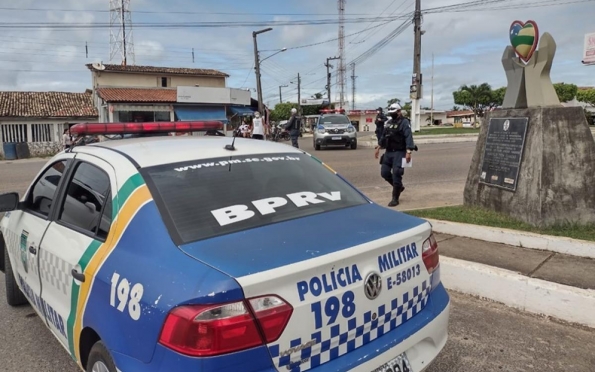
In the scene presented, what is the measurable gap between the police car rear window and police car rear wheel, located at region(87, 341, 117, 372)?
63 cm

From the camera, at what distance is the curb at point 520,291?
360cm

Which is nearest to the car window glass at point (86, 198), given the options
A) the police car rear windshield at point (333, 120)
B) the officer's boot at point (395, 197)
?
the officer's boot at point (395, 197)

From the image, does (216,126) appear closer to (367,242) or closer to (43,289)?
(43,289)

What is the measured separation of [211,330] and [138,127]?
101 inches

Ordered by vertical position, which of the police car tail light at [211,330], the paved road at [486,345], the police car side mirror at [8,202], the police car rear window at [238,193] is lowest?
the paved road at [486,345]

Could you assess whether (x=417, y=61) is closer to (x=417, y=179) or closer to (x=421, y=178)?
(x=421, y=178)

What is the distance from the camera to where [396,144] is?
24.7ft

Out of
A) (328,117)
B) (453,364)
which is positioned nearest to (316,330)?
(453,364)

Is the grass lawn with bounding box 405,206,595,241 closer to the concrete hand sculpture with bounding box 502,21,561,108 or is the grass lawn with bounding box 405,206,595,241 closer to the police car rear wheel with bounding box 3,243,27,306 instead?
the concrete hand sculpture with bounding box 502,21,561,108

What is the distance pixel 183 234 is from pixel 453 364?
2.04 metres

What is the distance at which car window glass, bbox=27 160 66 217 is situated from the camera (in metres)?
3.22

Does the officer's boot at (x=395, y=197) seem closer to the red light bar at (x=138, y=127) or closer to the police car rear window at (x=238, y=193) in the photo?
the red light bar at (x=138, y=127)

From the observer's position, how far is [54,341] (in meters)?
3.58

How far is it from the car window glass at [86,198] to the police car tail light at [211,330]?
880mm
